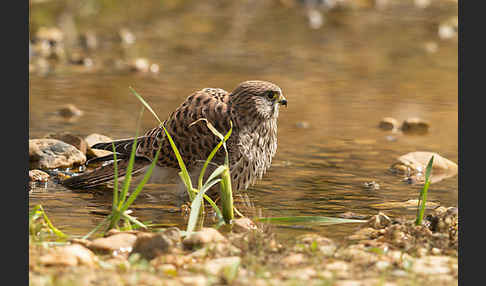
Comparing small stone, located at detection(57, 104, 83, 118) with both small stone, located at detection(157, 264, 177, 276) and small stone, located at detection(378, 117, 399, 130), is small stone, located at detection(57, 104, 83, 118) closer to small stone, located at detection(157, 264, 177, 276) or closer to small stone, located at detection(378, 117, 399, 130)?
small stone, located at detection(378, 117, 399, 130)

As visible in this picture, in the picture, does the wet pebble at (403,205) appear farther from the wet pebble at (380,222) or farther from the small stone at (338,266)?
the small stone at (338,266)

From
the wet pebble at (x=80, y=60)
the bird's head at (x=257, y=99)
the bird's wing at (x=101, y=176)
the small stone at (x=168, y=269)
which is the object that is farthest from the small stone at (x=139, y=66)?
the small stone at (x=168, y=269)

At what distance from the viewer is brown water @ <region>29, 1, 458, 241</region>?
614 cm

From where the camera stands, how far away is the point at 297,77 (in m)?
11.8

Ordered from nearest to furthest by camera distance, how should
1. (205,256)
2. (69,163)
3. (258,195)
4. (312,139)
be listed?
(205,256)
(258,195)
(69,163)
(312,139)

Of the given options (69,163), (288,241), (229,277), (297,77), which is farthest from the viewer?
(297,77)

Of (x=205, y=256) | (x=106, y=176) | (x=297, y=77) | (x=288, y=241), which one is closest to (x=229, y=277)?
(x=205, y=256)

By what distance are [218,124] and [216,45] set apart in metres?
8.47

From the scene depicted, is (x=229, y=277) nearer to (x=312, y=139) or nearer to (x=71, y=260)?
(x=71, y=260)

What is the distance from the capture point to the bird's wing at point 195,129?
5.80m

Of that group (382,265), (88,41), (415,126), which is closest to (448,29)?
(88,41)

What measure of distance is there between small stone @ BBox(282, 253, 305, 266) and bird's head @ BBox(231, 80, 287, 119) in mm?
1767

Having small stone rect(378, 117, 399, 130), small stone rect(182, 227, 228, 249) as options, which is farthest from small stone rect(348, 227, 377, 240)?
small stone rect(378, 117, 399, 130)

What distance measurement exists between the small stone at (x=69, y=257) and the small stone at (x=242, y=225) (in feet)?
3.61
